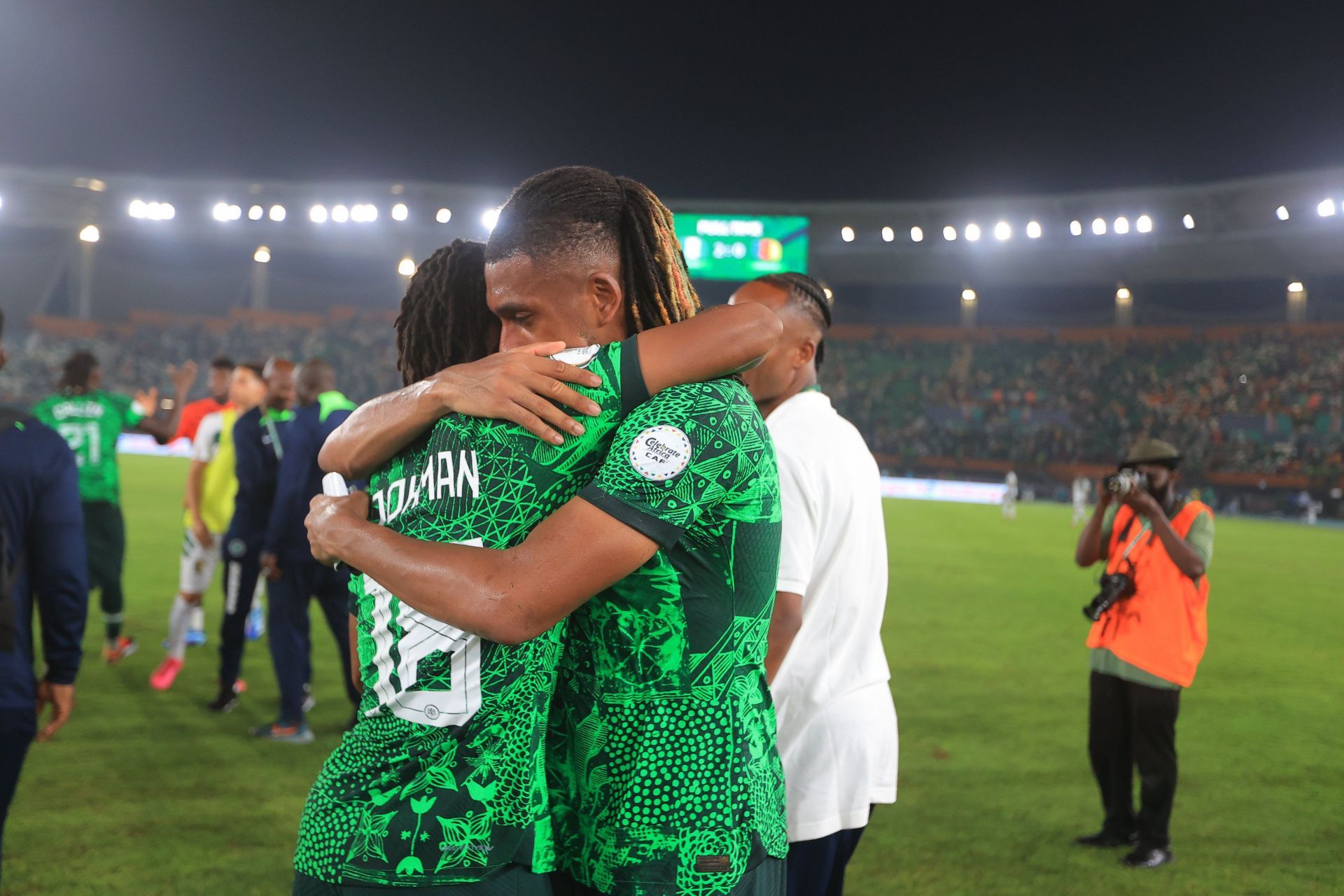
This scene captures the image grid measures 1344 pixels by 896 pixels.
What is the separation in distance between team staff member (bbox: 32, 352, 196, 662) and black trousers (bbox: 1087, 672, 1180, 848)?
21.8 ft

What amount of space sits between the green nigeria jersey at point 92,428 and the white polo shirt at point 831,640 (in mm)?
6687

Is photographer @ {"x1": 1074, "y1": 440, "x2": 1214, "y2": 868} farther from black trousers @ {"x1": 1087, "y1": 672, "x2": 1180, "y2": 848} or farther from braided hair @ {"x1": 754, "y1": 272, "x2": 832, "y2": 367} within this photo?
braided hair @ {"x1": 754, "y1": 272, "x2": 832, "y2": 367}

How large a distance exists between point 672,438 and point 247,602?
624 centimetres

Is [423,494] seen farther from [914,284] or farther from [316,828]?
[914,284]

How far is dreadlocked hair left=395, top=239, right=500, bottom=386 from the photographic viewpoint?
1896 millimetres

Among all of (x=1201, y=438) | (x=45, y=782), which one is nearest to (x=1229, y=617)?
(x=45, y=782)

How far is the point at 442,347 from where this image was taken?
6.25 ft

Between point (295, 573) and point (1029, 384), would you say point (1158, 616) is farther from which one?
point (1029, 384)

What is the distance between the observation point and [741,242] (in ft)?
110

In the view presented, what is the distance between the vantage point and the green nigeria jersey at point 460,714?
1.28 m

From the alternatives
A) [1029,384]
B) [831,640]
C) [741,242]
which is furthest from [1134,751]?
[1029,384]

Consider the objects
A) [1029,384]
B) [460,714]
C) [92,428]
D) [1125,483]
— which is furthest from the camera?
[1029,384]

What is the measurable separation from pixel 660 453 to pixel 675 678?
0.34 m

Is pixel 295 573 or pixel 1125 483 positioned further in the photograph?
pixel 295 573
